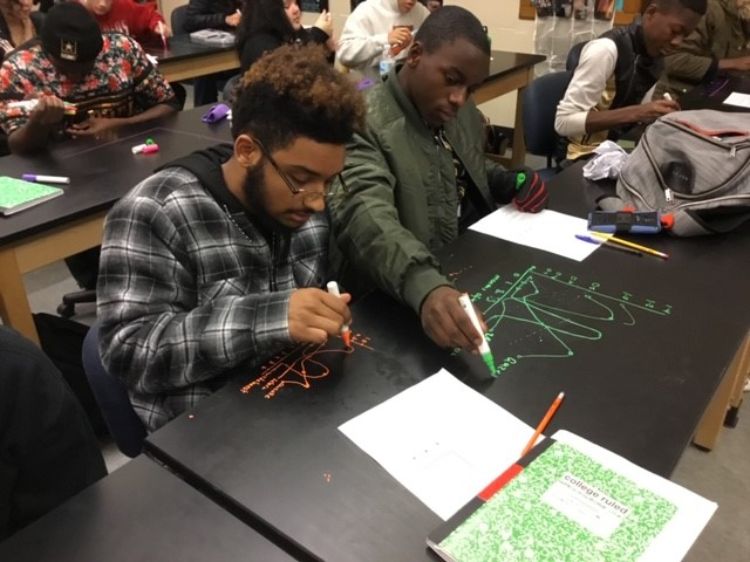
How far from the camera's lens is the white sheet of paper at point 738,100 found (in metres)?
2.75

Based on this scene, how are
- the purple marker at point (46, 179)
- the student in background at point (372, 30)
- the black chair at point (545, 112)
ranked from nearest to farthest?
the purple marker at point (46, 179) → the black chair at point (545, 112) → the student in background at point (372, 30)

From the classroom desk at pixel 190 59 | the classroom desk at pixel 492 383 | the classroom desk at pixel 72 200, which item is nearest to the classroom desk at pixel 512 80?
the classroom desk at pixel 190 59

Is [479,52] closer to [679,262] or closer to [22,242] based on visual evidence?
[679,262]

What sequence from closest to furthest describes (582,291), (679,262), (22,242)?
(582,291)
(679,262)
(22,242)

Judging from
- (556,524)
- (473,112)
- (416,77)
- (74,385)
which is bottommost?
(74,385)

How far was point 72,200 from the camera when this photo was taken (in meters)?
1.90

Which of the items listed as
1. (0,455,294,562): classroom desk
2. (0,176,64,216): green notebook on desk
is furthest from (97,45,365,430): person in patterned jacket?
(0,176,64,216): green notebook on desk

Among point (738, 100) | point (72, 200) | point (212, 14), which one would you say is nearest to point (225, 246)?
point (72, 200)

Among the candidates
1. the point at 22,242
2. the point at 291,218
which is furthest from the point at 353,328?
the point at 22,242

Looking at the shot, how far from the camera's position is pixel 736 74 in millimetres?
3293

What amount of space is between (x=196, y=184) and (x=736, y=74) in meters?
3.20

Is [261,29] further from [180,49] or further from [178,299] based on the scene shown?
[178,299]

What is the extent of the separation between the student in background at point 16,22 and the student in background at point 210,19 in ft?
4.44

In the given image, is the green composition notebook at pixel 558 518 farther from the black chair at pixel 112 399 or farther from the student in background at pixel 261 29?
the student in background at pixel 261 29
